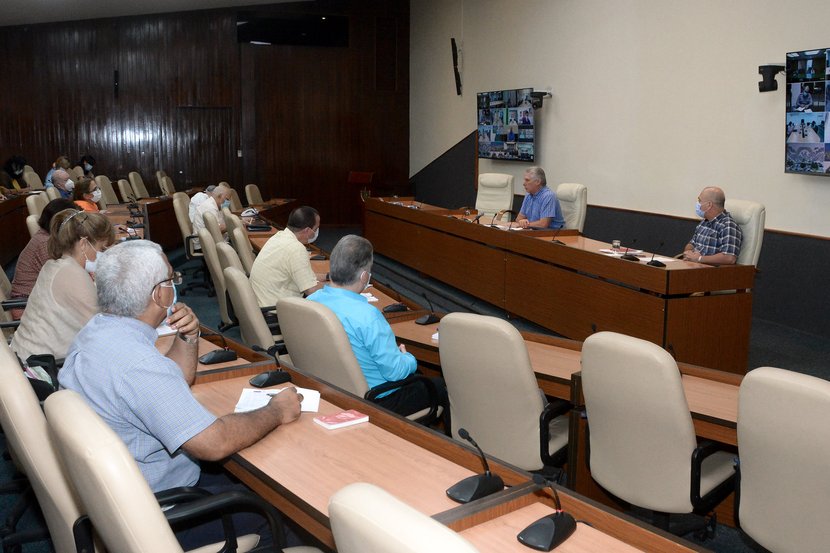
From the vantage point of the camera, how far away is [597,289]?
5.54 meters

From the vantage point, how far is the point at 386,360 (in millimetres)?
3184

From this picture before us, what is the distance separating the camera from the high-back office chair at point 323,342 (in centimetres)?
292

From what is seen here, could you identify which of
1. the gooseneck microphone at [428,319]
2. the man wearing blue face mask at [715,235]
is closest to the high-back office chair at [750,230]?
the man wearing blue face mask at [715,235]

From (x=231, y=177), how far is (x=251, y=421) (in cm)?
1242

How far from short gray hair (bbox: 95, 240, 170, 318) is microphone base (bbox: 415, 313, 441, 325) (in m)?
1.91

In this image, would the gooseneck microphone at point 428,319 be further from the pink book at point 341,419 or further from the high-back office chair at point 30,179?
the high-back office chair at point 30,179

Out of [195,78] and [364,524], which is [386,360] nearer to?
[364,524]

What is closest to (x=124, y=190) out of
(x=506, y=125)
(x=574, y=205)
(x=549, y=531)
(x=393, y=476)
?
(x=506, y=125)

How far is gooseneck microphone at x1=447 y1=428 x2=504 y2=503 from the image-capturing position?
180 cm

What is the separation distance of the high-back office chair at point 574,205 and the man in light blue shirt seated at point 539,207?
0.33ft

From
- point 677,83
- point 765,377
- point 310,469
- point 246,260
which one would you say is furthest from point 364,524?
point 677,83

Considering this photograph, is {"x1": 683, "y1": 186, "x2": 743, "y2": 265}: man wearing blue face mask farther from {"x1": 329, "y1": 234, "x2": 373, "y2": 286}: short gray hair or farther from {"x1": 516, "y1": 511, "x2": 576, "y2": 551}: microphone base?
{"x1": 516, "y1": 511, "x2": 576, "y2": 551}: microphone base

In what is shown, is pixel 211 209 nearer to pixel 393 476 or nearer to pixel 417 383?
pixel 417 383

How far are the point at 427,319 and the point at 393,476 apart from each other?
81.2 inches
